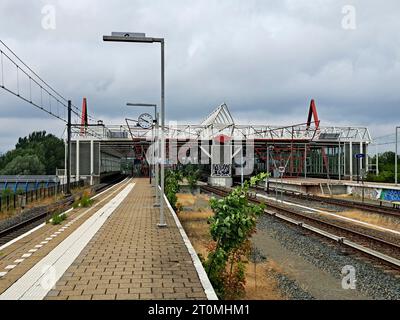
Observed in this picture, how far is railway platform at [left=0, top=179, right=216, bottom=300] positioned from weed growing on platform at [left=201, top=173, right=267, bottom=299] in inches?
17.1

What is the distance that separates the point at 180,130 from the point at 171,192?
3266 centimetres

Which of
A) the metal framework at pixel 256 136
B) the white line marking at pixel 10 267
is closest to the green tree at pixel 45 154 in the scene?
the metal framework at pixel 256 136

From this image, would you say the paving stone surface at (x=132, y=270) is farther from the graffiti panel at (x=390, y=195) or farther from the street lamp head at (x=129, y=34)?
the graffiti panel at (x=390, y=195)

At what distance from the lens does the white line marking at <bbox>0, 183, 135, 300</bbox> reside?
6.13 metres

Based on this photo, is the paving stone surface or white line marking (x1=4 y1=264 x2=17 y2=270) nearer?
the paving stone surface

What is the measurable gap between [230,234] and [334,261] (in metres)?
4.37

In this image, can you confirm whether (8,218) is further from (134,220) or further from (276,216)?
(276,216)

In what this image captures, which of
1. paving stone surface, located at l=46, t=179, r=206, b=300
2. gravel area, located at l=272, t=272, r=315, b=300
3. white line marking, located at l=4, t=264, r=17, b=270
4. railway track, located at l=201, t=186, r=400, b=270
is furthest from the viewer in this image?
railway track, located at l=201, t=186, r=400, b=270

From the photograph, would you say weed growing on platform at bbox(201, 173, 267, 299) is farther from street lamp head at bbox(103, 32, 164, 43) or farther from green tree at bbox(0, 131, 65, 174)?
green tree at bbox(0, 131, 65, 174)

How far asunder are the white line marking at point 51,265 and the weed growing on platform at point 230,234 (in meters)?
2.79

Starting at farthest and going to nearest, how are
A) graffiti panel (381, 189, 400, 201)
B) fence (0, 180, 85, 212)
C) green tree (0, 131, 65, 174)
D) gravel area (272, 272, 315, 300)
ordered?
green tree (0, 131, 65, 174) < graffiti panel (381, 189, 400, 201) < fence (0, 180, 85, 212) < gravel area (272, 272, 315, 300)

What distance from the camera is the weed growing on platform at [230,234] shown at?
8070 millimetres

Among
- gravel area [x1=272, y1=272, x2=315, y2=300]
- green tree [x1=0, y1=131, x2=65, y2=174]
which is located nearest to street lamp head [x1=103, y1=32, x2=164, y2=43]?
gravel area [x1=272, y1=272, x2=315, y2=300]
